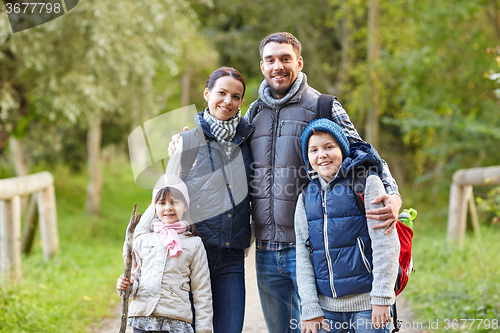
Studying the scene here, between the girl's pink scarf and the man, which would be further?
the man

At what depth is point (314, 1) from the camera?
50.1 feet

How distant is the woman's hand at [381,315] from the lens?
229 centimetres

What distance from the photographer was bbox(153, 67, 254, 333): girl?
107 inches

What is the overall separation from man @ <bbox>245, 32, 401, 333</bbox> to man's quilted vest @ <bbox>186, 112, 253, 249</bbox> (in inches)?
4.6

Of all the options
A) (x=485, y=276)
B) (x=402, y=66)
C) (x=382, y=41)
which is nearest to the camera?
(x=485, y=276)

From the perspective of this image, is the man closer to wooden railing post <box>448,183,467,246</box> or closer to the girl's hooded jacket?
the girl's hooded jacket

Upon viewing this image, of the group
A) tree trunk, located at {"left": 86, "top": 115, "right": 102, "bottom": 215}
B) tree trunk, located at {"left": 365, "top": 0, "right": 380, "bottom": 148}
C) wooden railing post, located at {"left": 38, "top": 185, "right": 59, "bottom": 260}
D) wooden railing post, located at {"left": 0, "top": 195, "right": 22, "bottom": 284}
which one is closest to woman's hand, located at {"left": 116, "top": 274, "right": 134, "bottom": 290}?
wooden railing post, located at {"left": 0, "top": 195, "right": 22, "bottom": 284}

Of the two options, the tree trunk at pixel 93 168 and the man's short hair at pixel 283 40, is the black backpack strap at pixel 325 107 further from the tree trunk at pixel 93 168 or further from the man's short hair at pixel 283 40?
the tree trunk at pixel 93 168

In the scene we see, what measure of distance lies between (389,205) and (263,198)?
766mm

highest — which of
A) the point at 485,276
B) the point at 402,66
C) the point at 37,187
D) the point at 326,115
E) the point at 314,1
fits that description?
the point at 314,1

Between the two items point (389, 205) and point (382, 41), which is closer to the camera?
point (389, 205)

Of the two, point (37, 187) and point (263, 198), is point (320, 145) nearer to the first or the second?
point (263, 198)

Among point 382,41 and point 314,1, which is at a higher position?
point 314,1

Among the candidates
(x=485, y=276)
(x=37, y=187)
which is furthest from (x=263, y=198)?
(x=37, y=187)
